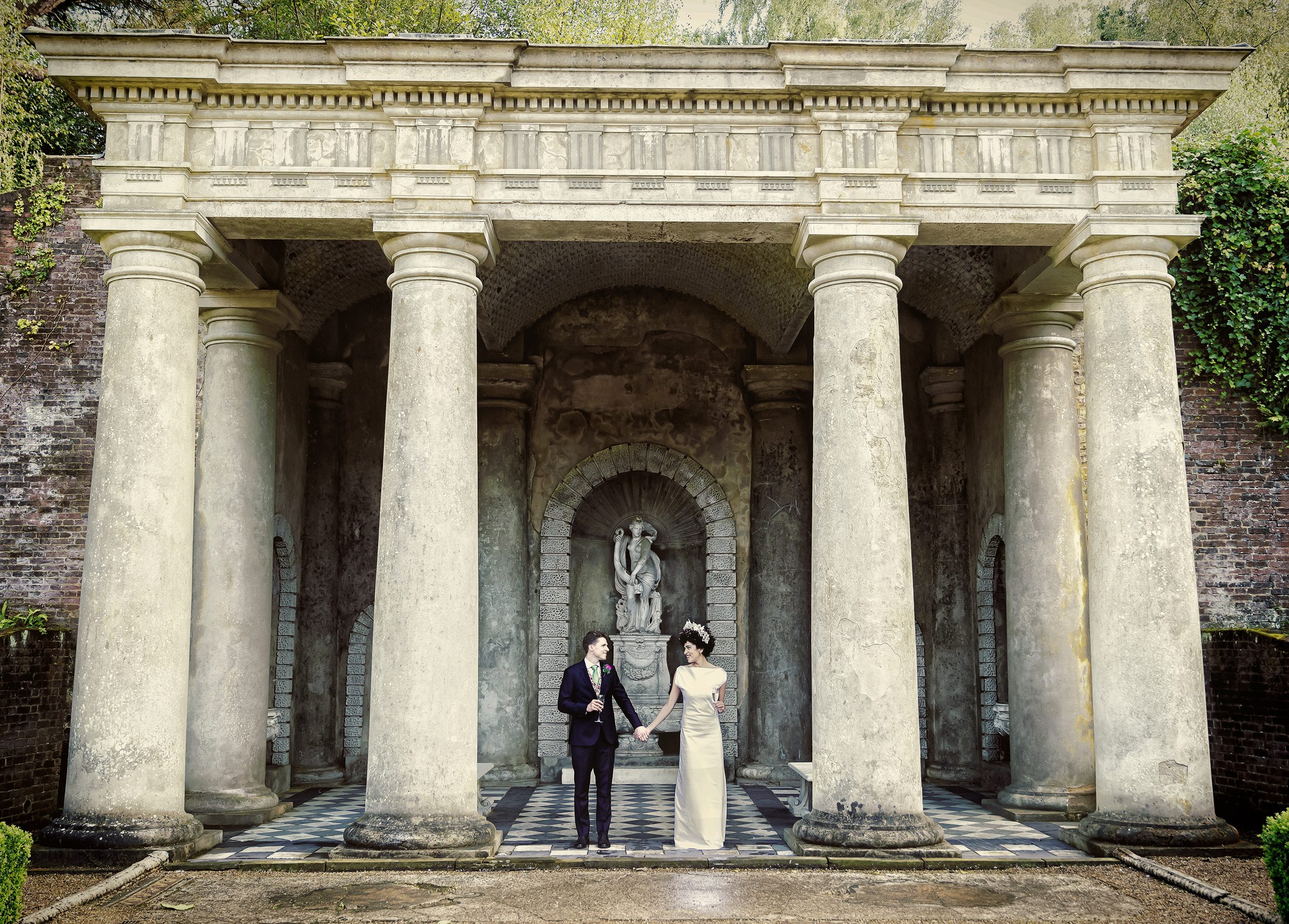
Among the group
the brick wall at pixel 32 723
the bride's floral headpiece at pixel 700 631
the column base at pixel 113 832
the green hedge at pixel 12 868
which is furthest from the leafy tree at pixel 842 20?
the green hedge at pixel 12 868

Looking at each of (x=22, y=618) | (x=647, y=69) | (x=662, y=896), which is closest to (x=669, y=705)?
(x=662, y=896)

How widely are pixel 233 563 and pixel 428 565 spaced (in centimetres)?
273

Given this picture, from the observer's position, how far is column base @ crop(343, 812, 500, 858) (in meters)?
7.54

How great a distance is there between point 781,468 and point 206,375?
254 inches

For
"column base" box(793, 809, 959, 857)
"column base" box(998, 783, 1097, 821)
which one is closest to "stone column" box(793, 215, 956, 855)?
"column base" box(793, 809, 959, 857)

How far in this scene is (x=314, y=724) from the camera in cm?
1241

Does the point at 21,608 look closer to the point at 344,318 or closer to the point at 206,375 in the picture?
the point at 206,375

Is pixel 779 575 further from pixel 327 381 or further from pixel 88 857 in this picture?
pixel 88 857

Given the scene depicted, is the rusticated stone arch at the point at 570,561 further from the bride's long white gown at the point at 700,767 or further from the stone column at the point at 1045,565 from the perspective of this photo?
the bride's long white gown at the point at 700,767

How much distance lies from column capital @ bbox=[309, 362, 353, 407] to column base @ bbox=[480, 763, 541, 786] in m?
4.72

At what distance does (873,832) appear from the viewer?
7.66 meters

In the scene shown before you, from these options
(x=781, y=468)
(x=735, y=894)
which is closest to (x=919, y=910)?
(x=735, y=894)

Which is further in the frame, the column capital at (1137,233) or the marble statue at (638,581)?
the marble statue at (638,581)

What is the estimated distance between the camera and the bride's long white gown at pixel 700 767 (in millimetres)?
8203
